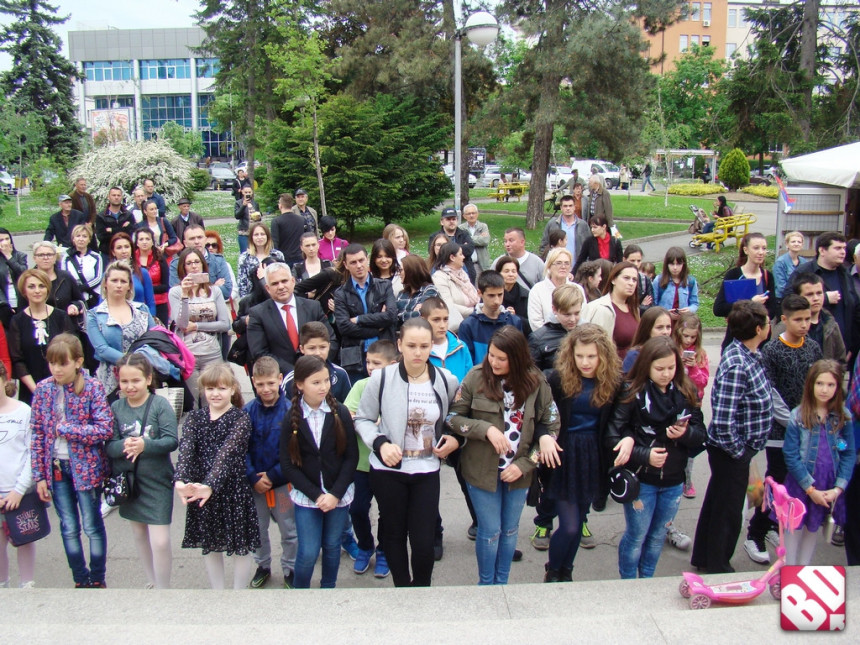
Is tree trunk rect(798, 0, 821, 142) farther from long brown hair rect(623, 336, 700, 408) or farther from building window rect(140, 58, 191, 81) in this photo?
building window rect(140, 58, 191, 81)

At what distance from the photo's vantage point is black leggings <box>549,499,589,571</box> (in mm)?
3982

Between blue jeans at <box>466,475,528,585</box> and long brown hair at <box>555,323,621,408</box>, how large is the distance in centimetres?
64

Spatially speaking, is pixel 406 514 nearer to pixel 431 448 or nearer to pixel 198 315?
pixel 431 448

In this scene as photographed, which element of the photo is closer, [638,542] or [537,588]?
[537,588]

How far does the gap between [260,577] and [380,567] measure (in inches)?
29.4

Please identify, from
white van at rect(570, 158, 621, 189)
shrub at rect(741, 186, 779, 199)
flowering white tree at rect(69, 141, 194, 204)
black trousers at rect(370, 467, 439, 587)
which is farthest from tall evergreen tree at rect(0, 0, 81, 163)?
black trousers at rect(370, 467, 439, 587)

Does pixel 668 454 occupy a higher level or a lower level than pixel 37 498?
higher

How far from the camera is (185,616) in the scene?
10.5ft

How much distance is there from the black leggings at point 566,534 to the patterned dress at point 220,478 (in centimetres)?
172

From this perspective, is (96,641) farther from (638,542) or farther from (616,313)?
(616,313)

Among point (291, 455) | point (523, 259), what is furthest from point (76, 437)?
point (523, 259)

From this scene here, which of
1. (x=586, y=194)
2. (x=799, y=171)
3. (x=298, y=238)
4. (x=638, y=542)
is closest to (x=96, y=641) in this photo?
(x=638, y=542)

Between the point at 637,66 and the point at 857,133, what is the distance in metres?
6.57

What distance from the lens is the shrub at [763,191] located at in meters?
35.7
